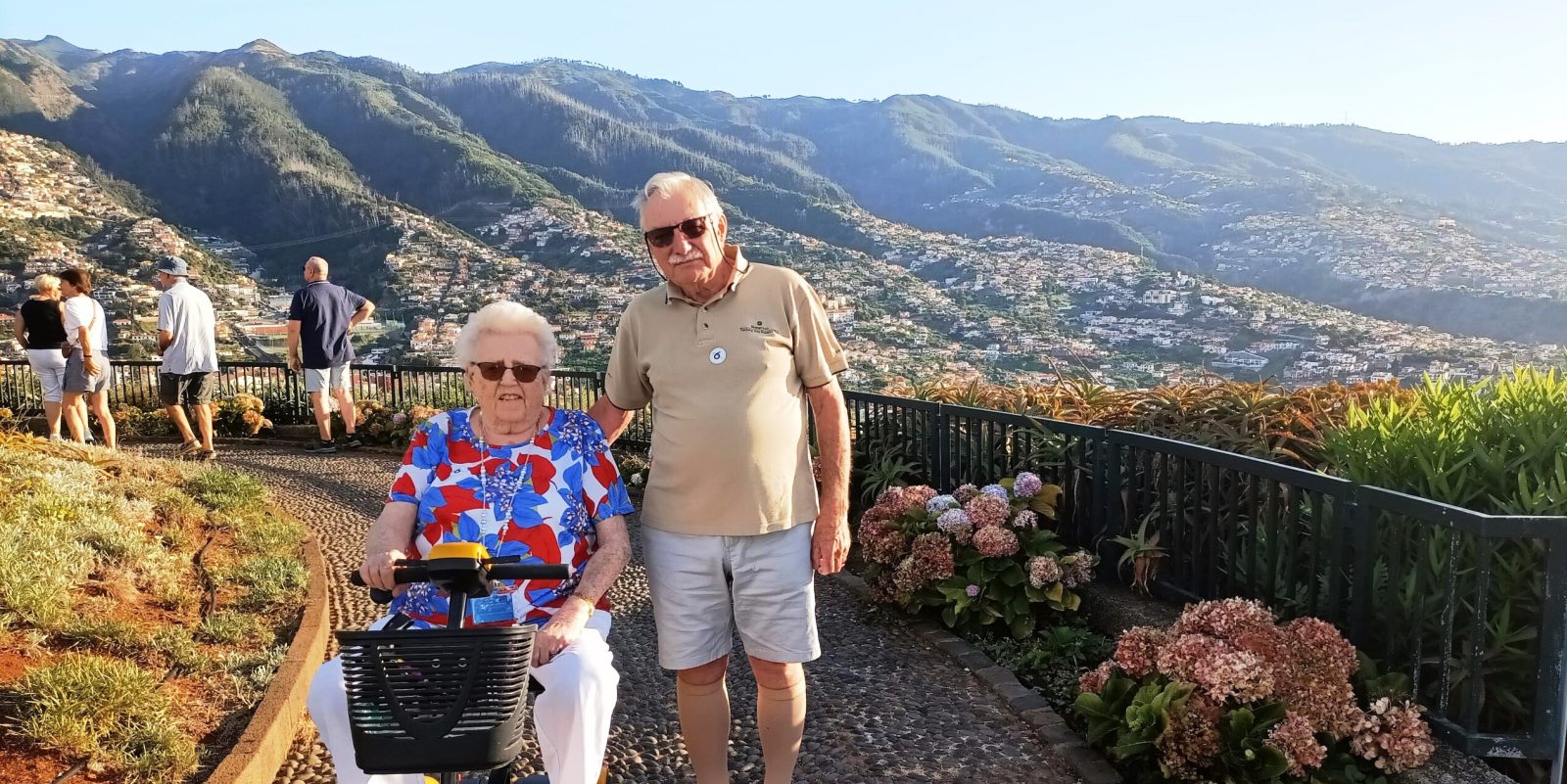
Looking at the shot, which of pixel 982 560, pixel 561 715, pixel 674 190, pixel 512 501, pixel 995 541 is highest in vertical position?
pixel 674 190

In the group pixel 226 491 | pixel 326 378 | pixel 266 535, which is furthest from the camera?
pixel 326 378

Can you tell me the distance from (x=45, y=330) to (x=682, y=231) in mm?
8452

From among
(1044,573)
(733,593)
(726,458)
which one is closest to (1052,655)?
(1044,573)

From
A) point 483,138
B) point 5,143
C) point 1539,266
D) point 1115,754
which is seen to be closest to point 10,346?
point 1115,754

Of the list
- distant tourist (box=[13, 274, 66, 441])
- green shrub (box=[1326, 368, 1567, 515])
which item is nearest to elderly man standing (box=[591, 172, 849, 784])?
green shrub (box=[1326, 368, 1567, 515])

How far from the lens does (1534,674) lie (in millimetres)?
2537

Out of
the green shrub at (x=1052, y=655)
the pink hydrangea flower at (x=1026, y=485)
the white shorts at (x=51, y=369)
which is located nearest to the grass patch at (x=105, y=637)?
the green shrub at (x=1052, y=655)

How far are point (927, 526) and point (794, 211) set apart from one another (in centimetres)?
4784

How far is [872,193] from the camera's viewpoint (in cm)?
7394

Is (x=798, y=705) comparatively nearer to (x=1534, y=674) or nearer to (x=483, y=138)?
(x=1534, y=674)

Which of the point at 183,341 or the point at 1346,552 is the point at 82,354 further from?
the point at 1346,552

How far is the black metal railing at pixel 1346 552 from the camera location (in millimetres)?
2479

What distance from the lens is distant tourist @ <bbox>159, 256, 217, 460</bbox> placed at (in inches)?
303

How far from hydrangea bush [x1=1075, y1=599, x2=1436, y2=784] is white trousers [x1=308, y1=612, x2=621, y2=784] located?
65.9 inches
